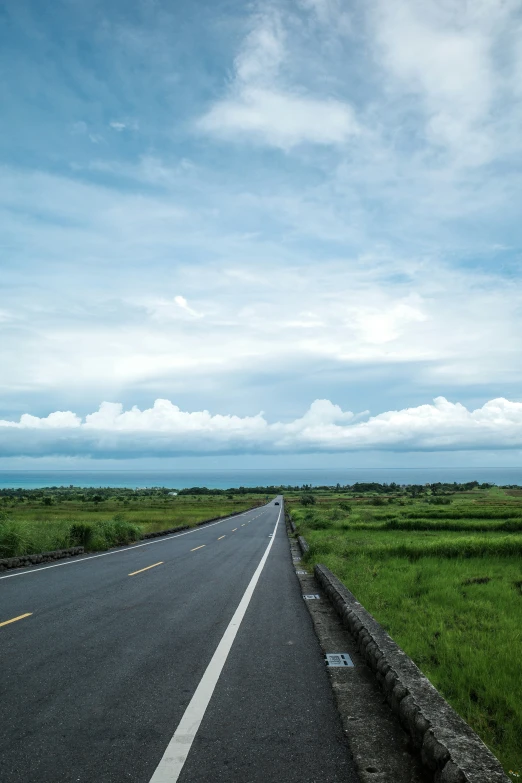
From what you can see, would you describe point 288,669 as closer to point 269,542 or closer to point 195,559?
point 195,559

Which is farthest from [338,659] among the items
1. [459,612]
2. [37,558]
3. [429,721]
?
[37,558]

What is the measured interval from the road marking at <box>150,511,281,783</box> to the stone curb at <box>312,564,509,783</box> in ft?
5.96

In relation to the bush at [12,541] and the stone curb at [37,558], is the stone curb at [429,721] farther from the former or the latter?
the bush at [12,541]

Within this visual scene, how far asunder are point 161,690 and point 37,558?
14.0 m

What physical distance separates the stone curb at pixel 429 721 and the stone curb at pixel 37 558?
42.5 feet

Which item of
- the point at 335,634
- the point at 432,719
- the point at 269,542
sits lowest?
the point at 269,542

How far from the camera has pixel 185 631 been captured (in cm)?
801

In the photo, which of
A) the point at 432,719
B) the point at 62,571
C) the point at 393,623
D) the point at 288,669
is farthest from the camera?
the point at 62,571

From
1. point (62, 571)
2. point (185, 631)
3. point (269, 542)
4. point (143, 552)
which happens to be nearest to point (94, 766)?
point (185, 631)

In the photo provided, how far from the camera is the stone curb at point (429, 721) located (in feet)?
11.0

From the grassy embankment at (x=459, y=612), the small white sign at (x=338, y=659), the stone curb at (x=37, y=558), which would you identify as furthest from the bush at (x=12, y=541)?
the small white sign at (x=338, y=659)

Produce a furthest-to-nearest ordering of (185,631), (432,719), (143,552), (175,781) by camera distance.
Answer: (143,552)
(185,631)
(432,719)
(175,781)

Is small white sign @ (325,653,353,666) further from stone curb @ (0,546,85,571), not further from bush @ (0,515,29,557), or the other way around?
bush @ (0,515,29,557)

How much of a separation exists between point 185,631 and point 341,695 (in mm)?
3384
